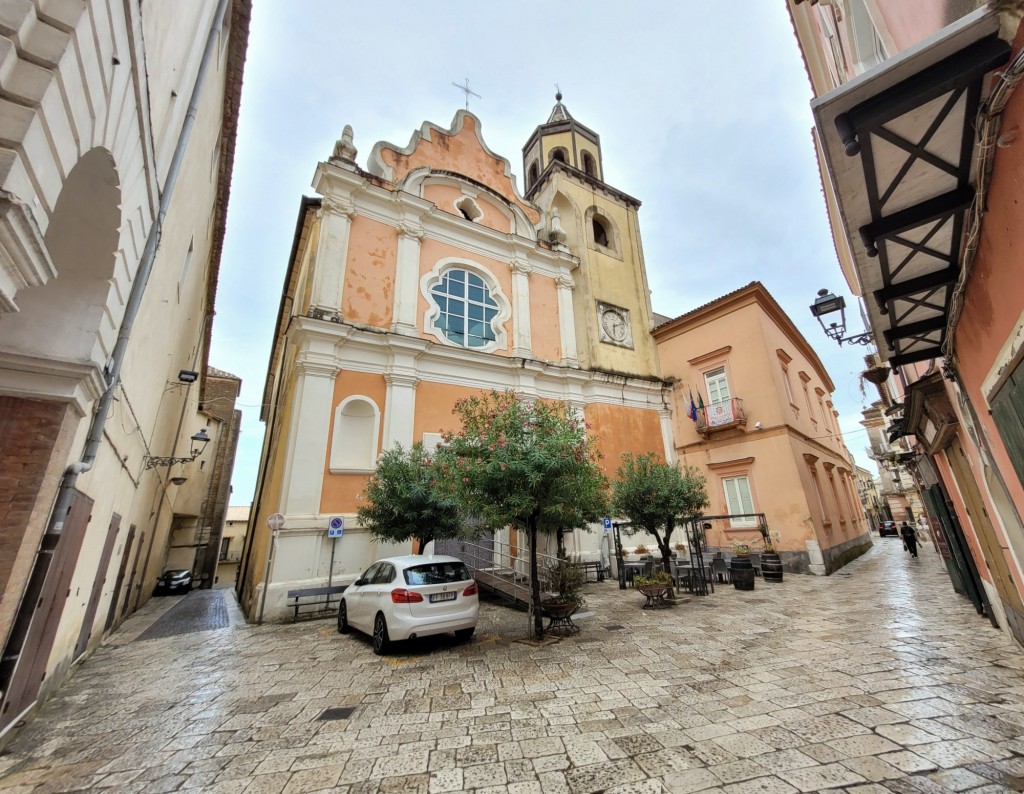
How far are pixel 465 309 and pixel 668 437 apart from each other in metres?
9.59

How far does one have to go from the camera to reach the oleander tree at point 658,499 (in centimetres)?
994

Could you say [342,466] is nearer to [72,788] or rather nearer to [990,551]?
[72,788]

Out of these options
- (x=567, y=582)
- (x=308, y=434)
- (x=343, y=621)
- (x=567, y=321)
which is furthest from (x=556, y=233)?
(x=343, y=621)

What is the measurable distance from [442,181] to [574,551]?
1425 cm

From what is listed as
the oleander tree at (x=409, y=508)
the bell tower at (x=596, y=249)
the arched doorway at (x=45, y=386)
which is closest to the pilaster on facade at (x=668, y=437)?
the bell tower at (x=596, y=249)

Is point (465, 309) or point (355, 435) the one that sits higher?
point (465, 309)

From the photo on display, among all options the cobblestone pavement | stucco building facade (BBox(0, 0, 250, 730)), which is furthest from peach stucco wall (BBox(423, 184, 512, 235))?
the cobblestone pavement

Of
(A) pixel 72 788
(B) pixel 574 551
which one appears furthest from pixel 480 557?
(A) pixel 72 788

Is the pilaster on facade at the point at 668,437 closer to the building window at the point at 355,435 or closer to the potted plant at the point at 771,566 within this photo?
the potted plant at the point at 771,566

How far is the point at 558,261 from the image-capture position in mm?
17609

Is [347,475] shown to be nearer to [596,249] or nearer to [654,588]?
[654,588]

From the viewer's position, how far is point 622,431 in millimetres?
16188

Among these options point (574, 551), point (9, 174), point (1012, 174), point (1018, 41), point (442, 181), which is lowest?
point (574, 551)

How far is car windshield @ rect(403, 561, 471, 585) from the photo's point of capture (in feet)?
21.2
